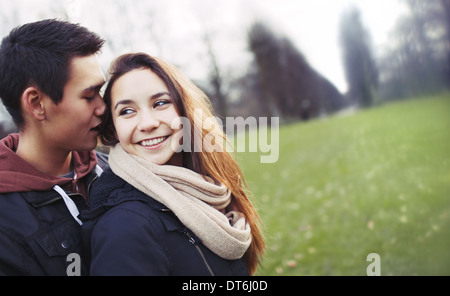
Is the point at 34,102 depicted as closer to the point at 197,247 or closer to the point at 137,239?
the point at 137,239

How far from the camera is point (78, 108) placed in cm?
172

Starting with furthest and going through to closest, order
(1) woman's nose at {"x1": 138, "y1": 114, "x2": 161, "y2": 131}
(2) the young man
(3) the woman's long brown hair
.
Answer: (3) the woman's long brown hair
(1) woman's nose at {"x1": 138, "y1": 114, "x2": 161, "y2": 131}
(2) the young man

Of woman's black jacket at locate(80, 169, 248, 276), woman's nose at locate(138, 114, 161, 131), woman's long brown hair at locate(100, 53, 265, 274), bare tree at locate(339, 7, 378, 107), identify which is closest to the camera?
woman's black jacket at locate(80, 169, 248, 276)

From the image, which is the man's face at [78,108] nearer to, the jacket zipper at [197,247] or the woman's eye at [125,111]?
the woman's eye at [125,111]

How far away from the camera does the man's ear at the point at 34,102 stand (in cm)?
165

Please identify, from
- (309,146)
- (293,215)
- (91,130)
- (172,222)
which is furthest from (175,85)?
(309,146)

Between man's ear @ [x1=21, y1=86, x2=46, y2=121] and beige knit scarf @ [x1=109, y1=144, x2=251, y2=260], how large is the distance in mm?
376

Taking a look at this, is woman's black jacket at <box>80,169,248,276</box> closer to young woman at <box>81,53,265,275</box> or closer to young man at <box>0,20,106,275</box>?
young woman at <box>81,53,265,275</box>

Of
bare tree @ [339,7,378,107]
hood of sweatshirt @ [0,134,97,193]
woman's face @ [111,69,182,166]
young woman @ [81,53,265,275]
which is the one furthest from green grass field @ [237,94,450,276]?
hood of sweatshirt @ [0,134,97,193]

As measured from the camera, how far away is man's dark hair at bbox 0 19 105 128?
1641mm

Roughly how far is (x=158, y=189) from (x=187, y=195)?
0.15 metres

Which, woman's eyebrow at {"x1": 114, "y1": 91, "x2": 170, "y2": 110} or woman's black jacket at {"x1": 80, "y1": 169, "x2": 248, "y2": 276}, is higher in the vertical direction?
woman's eyebrow at {"x1": 114, "y1": 91, "x2": 170, "y2": 110}

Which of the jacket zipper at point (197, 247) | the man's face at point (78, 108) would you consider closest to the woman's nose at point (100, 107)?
the man's face at point (78, 108)
